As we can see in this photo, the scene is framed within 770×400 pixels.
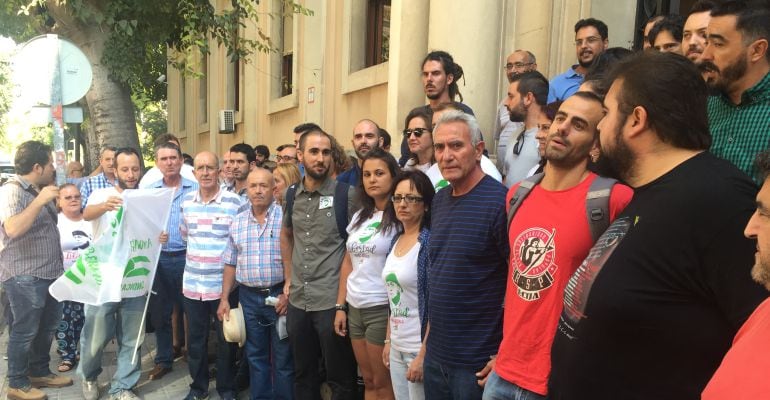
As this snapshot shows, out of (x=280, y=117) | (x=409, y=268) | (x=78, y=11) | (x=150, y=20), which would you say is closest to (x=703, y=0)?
(x=409, y=268)

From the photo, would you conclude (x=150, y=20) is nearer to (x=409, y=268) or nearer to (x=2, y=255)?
(x=2, y=255)

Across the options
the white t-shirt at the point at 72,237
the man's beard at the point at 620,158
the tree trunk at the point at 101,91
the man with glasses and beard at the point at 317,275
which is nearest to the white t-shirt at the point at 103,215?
the white t-shirt at the point at 72,237

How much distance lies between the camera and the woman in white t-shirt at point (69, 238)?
18.4 ft

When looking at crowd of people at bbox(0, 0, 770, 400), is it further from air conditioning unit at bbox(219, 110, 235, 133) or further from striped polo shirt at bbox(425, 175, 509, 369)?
air conditioning unit at bbox(219, 110, 235, 133)

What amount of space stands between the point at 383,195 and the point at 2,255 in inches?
144

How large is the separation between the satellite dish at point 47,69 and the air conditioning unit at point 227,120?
855 centimetres

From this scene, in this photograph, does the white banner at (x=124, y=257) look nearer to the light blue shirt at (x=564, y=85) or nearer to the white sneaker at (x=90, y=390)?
the white sneaker at (x=90, y=390)

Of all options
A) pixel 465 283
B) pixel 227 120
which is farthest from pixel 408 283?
pixel 227 120

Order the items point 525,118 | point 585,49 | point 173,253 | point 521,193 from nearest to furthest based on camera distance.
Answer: point 521,193 → point 525,118 → point 585,49 → point 173,253

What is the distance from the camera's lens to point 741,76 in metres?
2.03

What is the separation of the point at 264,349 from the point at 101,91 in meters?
6.49

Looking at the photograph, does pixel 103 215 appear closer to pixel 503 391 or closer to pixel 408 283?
pixel 408 283

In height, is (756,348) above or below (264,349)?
above

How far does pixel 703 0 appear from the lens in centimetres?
268
